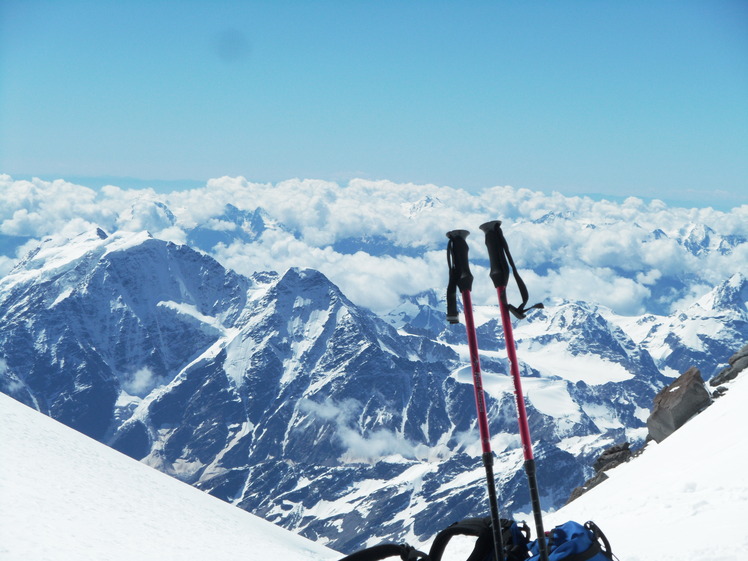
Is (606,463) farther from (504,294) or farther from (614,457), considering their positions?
(504,294)

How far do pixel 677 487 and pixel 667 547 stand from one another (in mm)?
3795

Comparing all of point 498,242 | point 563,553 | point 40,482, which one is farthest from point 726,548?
point 40,482

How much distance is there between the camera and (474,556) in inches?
254

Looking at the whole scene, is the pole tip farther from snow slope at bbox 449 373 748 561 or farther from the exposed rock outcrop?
the exposed rock outcrop

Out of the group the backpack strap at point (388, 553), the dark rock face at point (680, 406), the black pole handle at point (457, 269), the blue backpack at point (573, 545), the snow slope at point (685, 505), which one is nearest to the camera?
the backpack strap at point (388, 553)

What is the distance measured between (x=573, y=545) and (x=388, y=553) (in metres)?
1.92

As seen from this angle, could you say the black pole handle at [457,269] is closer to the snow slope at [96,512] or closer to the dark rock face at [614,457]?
the snow slope at [96,512]

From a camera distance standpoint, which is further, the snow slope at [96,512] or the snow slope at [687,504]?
the snow slope at [96,512]

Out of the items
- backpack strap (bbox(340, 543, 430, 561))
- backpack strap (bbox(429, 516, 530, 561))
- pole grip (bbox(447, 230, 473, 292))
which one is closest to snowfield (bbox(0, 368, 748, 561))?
backpack strap (bbox(429, 516, 530, 561))

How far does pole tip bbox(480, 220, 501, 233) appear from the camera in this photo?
617 centimetres

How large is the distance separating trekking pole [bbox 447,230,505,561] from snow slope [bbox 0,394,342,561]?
712 centimetres

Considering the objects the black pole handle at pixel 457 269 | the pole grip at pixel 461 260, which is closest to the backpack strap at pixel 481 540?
the black pole handle at pixel 457 269

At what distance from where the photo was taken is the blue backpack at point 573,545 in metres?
6.24

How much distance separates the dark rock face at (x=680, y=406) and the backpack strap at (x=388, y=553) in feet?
73.8
